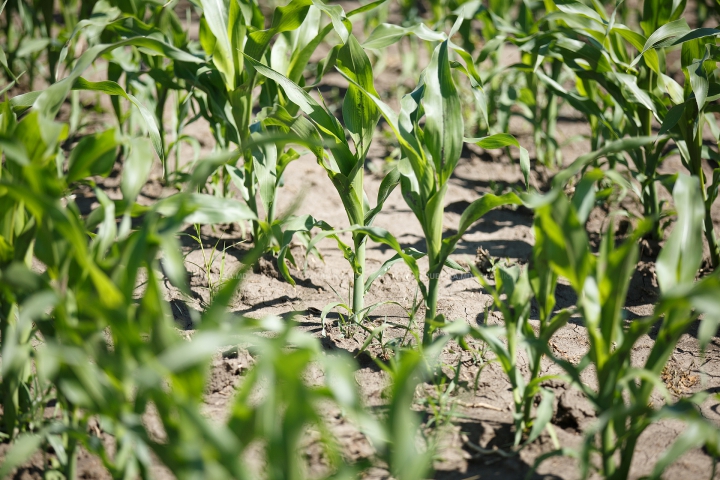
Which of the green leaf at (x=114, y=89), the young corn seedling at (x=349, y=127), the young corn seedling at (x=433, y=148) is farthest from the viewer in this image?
the young corn seedling at (x=349, y=127)

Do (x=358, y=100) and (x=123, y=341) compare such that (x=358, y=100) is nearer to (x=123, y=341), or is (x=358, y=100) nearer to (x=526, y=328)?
(x=526, y=328)

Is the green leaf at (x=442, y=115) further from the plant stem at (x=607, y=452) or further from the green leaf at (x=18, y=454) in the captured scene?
the green leaf at (x=18, y=454)

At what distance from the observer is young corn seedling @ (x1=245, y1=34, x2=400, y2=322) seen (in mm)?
1912

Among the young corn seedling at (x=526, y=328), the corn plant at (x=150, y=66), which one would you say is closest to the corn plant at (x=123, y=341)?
the young corn seedling at (x=526, y=328)

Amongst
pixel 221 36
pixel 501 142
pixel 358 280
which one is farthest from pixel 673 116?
pixel 221 36

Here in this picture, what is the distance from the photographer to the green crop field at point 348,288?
1145 mm

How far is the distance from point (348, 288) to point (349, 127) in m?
0.63

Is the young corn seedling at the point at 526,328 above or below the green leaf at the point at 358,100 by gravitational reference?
below

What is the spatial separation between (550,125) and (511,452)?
6.65ft

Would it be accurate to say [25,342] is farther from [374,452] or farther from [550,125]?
[550,125]

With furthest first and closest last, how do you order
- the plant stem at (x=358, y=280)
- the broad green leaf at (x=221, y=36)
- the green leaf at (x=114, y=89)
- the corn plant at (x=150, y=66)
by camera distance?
the corn plant at (x=150, y=66) < the broad green leaf at (x=221, y=36) < the plant stem at (x=358, y=280) < the green leaf at (x=114, y=89)

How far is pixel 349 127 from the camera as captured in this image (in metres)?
1.99

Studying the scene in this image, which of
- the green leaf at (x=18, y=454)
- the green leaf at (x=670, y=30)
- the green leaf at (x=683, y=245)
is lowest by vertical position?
the green leaf at (x=18, y=454)

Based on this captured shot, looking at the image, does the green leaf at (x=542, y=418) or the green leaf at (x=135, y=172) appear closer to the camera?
the green leaf at (x=135, y=172)
